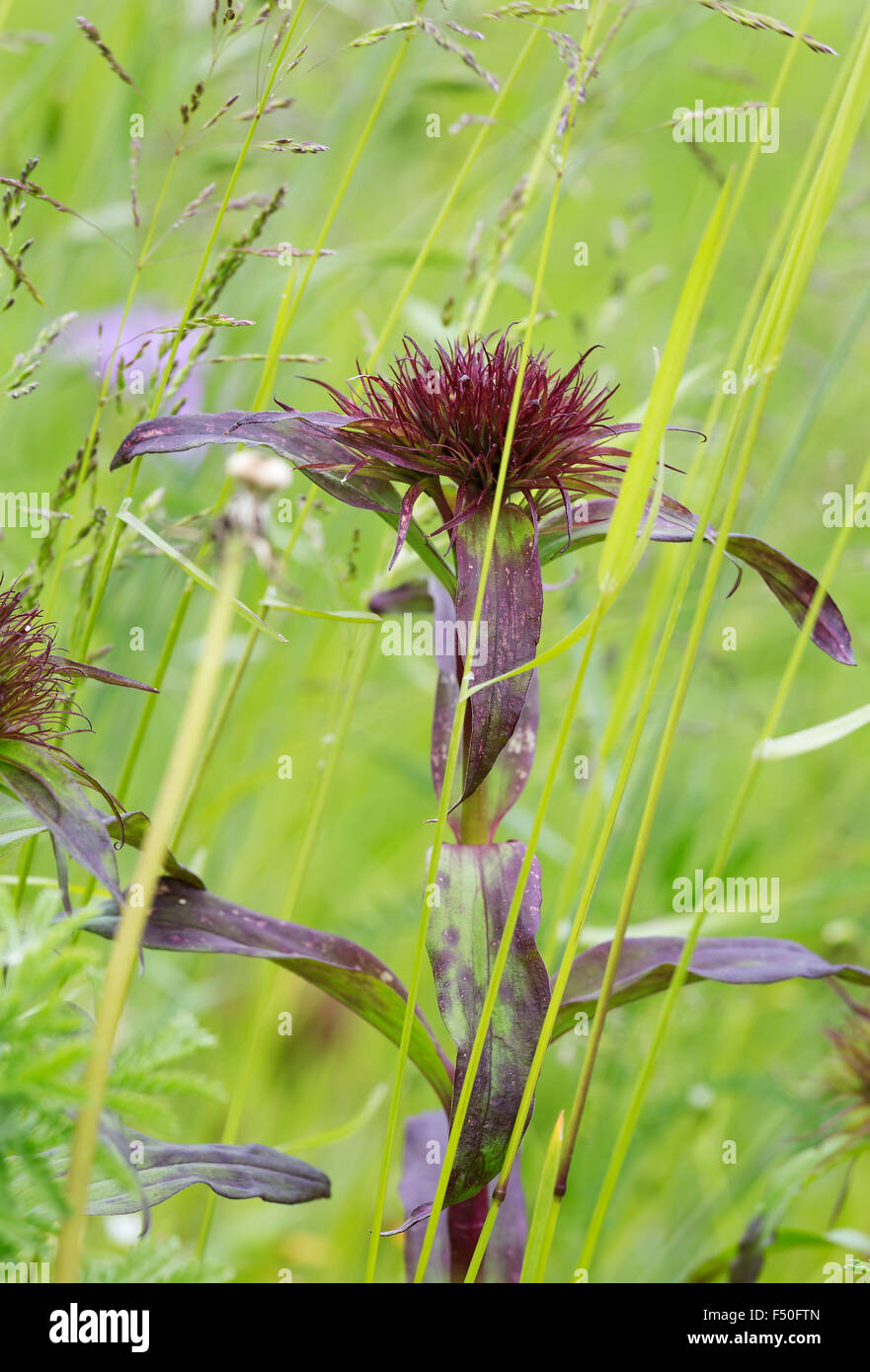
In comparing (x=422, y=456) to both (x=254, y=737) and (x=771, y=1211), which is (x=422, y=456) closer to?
(x=771, y=1211)

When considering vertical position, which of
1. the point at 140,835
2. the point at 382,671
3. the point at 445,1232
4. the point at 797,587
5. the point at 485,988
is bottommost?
the point at 445,1232

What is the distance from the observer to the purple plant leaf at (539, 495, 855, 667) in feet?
2.21

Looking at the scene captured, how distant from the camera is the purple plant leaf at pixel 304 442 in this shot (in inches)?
25.2

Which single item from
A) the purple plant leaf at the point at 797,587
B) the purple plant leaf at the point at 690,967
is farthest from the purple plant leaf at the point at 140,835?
the purple plant leaf at the point at 797,587

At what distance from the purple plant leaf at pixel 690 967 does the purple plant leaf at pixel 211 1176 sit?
208mm

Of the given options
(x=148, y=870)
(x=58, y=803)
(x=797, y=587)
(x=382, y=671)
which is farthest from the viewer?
(x=382, y=671)

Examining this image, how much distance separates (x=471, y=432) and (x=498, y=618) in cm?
13

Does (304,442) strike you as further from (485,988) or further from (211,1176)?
(211,1176)

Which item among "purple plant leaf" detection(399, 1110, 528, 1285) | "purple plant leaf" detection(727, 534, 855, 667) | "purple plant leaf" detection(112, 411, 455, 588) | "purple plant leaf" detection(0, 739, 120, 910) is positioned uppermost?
"purple plant leaf" detection(112, 411, 455, 588)

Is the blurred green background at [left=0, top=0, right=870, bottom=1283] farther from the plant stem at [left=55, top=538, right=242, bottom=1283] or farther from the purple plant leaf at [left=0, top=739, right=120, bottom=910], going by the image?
the plant stem at [left=55, top=538, right=242, bottom=1283]

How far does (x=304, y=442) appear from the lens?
67cm

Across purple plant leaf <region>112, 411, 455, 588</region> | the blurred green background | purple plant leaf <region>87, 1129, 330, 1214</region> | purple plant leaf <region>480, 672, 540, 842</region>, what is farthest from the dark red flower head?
purple plant leaf <region>87, 1129, 330, 1214</region>

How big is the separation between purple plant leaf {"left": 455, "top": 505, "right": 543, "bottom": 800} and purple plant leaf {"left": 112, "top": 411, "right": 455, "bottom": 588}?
46 millimetres

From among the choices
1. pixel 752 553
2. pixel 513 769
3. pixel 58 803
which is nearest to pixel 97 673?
pixel 58 803
